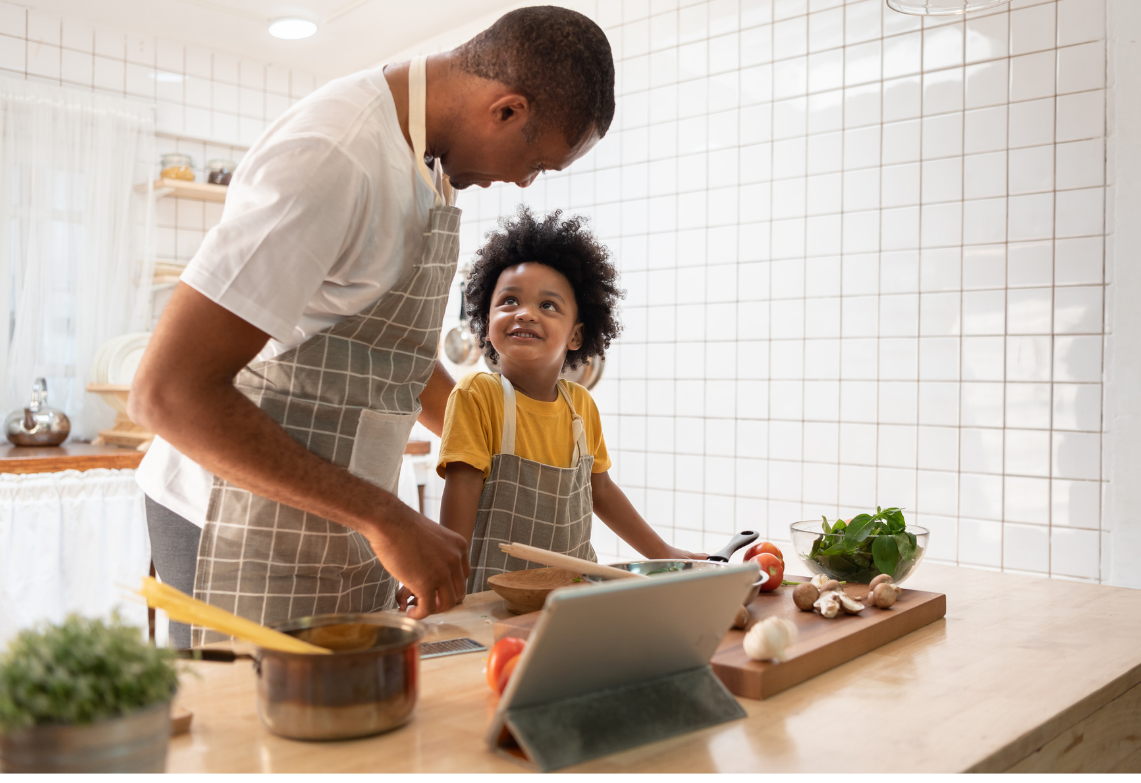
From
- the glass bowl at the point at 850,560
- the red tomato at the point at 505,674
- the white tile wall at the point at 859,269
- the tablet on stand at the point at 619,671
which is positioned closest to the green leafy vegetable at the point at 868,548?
the glass bowl at the point at 850,560

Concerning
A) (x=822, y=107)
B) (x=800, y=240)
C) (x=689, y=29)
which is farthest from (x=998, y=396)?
(x=689, y=29)

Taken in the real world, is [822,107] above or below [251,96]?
below

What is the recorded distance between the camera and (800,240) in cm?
245

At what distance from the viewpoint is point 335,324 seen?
1.00 metres

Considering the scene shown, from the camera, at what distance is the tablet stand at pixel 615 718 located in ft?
2.02

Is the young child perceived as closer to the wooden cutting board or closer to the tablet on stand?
the wooden cutting board

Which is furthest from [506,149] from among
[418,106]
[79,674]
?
[79,674]

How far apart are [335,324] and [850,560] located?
709 millimetres

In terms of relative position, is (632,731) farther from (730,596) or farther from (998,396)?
(998,396)

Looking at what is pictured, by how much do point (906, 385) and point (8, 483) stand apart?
2.31m

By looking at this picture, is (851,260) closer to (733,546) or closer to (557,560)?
(733,546)

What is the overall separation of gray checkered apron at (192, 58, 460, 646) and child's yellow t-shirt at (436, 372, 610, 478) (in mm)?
314

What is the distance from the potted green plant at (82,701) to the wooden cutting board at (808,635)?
15.2 inches

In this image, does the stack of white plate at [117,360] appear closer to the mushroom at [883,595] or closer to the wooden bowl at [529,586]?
the wooden bowl at [529,586]
